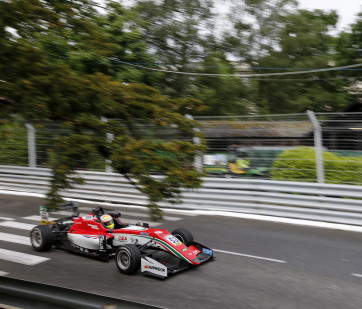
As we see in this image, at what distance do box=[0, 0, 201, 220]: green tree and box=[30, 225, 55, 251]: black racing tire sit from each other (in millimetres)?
1678

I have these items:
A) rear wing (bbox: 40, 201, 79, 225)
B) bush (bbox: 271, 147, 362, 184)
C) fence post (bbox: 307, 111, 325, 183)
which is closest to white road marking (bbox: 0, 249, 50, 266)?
rear wing (bbox: 40, 201, 79, 225)

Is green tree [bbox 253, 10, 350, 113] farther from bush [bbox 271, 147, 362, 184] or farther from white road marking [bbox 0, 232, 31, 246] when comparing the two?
white road marking [bbox 0, 232, 31, 246]

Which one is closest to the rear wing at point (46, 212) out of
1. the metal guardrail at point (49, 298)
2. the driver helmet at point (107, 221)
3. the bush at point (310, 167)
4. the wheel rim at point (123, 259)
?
the driver helmet at point (107, 221)

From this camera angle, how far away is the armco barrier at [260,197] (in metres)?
9.94

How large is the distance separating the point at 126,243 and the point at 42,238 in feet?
5.89

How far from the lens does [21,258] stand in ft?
25.1

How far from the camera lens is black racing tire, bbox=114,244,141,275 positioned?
6.52 m

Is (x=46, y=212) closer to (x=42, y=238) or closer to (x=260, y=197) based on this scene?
(x=42, y=238)

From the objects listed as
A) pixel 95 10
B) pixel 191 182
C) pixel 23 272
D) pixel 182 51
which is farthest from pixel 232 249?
pixel 182 51

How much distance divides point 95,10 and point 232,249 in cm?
493

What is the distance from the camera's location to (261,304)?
5.46 metres

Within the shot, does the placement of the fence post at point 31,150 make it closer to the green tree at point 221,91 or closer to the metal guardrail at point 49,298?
the green tree at point 221,91

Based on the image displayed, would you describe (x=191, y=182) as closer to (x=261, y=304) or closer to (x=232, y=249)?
(x=261, y=304)

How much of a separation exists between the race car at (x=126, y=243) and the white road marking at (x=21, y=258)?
27cm
